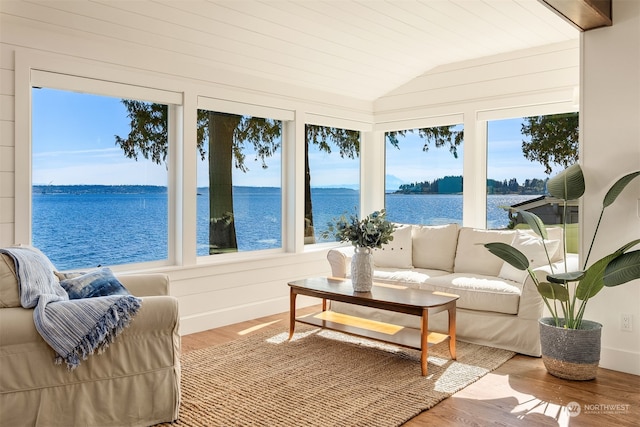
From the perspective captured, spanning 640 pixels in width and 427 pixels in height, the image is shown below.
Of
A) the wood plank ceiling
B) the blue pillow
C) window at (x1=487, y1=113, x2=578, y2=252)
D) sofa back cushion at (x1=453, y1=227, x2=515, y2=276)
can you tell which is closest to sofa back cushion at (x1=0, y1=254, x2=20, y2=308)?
the blue pillow

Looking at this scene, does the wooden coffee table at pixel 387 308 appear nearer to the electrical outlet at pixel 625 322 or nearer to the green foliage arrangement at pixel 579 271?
the green foliage arrangement at pixel 579 271

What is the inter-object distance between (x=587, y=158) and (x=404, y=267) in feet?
6.44

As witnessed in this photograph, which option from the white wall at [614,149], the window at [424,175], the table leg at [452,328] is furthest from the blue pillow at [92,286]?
the window at [424,175]

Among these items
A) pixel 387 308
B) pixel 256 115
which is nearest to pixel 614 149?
pixel 387 308

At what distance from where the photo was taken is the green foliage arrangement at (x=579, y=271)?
3.01m

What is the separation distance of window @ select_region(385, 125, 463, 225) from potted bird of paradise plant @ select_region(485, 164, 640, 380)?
2105mm

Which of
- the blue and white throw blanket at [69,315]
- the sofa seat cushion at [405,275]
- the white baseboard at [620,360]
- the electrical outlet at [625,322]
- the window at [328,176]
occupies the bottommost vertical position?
the white baseboard at [620,360]

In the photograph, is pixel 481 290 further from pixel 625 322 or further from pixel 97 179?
pixel 97 179

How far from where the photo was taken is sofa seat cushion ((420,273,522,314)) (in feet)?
12.6

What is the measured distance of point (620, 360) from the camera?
11.2ft

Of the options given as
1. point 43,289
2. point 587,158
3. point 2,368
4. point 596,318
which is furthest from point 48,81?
point 596,318

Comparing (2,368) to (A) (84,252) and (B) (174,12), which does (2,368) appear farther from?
(B) (174,12)

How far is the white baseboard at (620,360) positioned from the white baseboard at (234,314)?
2831 mm

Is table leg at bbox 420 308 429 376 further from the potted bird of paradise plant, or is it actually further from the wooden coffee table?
the potted bird of paradise plant
